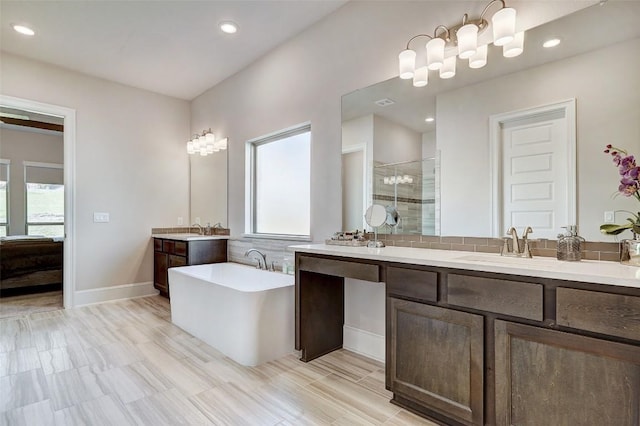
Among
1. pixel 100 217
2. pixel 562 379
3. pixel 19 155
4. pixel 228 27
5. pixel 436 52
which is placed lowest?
pixel 562 379

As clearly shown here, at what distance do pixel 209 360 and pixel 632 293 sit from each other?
249cm

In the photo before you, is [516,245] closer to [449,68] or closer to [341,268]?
[341,268]

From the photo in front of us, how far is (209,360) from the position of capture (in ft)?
8.10

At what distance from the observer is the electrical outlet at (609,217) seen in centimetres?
158

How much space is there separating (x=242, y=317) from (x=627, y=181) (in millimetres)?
2333

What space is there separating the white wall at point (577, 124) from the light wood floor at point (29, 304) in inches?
181

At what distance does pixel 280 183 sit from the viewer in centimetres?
372

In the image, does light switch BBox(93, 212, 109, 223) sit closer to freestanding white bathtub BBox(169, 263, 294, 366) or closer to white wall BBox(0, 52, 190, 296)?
white wall BBox(0, 52, 190, 296)

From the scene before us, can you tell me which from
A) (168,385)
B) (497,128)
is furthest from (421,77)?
(168,385)

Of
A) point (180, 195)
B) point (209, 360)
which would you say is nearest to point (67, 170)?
point (180, 195)

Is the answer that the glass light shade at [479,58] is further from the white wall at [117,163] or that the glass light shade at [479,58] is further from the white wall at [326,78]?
the white wall at [117,163]

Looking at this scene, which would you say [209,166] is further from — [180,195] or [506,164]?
[506,164]

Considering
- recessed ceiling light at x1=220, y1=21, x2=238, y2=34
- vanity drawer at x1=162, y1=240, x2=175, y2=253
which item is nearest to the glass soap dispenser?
recessed ceiling light at x1=220, y1=21, x2=238, y2=34

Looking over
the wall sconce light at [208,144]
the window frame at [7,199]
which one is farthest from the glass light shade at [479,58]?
the window frame at [7,199]
